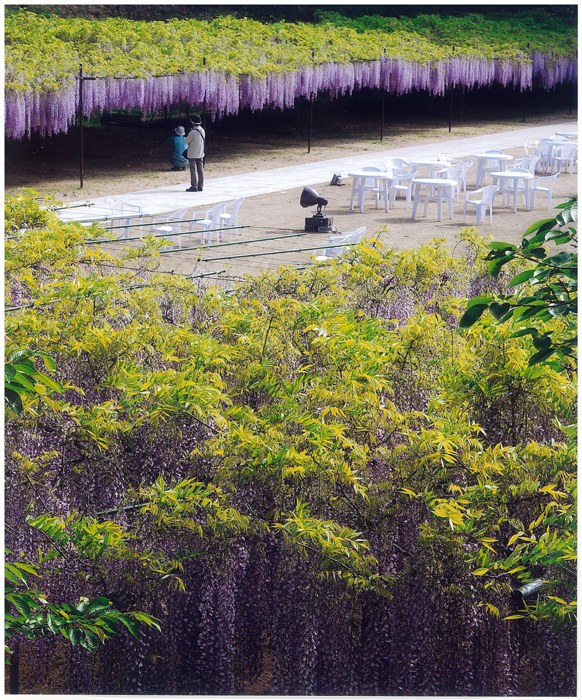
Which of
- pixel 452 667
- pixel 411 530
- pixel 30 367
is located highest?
pixel 30 367

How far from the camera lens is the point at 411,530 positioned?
3.11 metres

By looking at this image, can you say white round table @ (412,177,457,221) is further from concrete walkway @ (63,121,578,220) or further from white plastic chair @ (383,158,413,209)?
concrete walkway @ (63,121,578,220)

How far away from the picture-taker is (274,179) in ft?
59.7

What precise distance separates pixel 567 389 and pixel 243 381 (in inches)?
→ 56.2

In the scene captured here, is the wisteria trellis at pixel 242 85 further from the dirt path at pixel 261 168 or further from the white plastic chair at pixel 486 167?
the white plastic chair at pixel 486 167

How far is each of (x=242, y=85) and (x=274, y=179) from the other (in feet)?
11.7

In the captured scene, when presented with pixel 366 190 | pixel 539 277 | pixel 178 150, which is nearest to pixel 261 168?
pixel 178 150

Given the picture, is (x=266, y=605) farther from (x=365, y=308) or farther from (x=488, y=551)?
(x=365, y=308)

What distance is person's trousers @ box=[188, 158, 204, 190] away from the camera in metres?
16.3

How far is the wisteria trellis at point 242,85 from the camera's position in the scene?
16719mm

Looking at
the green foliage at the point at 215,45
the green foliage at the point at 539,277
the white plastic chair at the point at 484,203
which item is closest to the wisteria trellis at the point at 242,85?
the green foliage at the point at 215,45

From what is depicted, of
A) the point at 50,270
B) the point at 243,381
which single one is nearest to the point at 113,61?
the point at 50,270

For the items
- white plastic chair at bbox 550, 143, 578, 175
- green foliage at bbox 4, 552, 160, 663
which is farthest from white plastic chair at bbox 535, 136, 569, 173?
green foliage at bbox 4, 552, 160, 663

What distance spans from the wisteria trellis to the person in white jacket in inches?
104
